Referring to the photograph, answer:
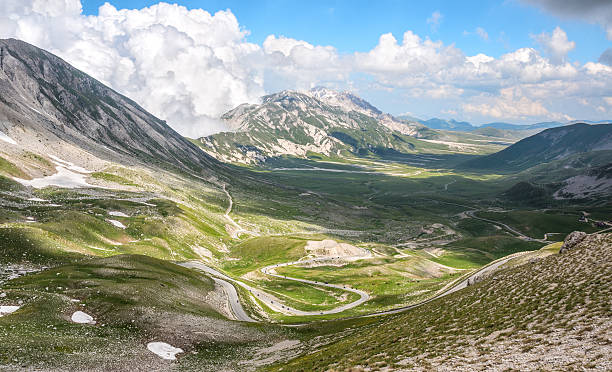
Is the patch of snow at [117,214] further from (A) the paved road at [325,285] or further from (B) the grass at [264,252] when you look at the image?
(A) the paved road at [325,285]

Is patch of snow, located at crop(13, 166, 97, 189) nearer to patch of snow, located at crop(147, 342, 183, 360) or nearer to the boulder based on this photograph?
patch of snow, located at crop(147, 342, 183, 360)

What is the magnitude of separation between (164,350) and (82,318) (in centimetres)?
1303

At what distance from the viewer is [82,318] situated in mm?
48281

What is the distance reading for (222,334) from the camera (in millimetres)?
53406

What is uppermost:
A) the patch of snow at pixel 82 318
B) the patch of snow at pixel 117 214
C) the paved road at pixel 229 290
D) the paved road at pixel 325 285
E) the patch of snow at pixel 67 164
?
the patch of snow at pixel 67 164

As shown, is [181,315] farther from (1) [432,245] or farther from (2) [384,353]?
(1) [432,245]

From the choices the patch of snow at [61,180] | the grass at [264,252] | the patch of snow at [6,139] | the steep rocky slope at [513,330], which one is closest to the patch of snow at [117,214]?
the patch of snow at [61,180]

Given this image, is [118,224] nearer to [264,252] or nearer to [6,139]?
[264,252]

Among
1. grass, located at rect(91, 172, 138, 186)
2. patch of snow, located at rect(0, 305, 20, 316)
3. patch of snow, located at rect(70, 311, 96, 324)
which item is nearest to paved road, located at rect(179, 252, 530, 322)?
patch of snow, located at rect(70, 311, 96, 324)

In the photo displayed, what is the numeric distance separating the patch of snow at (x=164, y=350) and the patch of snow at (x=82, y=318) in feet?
32.4

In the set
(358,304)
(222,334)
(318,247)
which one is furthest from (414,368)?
(318,247)

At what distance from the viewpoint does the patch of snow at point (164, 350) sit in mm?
43219

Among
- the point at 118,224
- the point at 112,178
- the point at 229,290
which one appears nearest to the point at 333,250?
the point at 229,290

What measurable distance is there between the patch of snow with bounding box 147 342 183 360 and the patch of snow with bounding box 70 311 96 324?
9.88m
